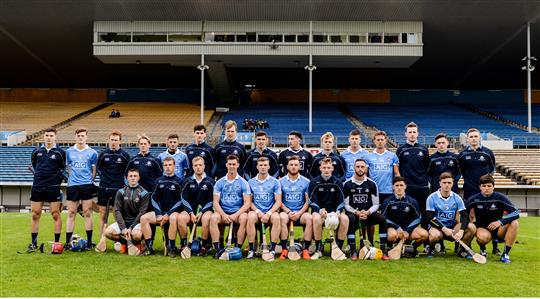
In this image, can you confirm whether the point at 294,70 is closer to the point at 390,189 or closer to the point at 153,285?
the point at 390,189

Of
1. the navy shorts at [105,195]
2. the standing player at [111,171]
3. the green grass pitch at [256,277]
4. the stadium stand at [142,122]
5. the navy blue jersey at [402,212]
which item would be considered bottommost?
the green grass pitch at [256,277]

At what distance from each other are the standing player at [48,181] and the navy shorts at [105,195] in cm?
63

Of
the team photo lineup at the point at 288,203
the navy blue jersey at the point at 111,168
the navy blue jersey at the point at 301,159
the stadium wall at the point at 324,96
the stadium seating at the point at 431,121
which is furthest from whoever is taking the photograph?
the stadium wall at the point at 324,96

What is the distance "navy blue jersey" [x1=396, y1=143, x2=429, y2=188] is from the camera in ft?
28.4

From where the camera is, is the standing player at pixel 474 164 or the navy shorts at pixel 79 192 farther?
the standing player at pixel 474 164

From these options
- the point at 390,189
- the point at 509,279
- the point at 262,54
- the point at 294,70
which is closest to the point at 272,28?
the point at 262,54

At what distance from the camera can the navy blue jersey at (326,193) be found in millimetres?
7688

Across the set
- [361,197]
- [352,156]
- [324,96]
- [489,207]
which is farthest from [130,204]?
[324,96]

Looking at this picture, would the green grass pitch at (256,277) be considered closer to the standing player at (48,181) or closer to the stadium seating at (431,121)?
the standing player at (48,181)

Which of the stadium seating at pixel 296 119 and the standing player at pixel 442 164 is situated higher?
the stadium seating at pixel 296 119

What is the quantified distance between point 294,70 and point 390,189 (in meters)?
24.7

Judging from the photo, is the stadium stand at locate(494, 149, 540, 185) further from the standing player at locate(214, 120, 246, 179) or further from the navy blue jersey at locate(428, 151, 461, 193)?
the standing player at locate(214, 120, 246, 179)

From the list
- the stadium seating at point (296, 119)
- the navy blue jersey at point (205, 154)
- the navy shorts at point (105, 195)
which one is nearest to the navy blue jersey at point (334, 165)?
the navy blue jersey at point (205, 154)

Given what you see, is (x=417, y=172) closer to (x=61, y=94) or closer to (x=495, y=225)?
(x=495, y=225)
